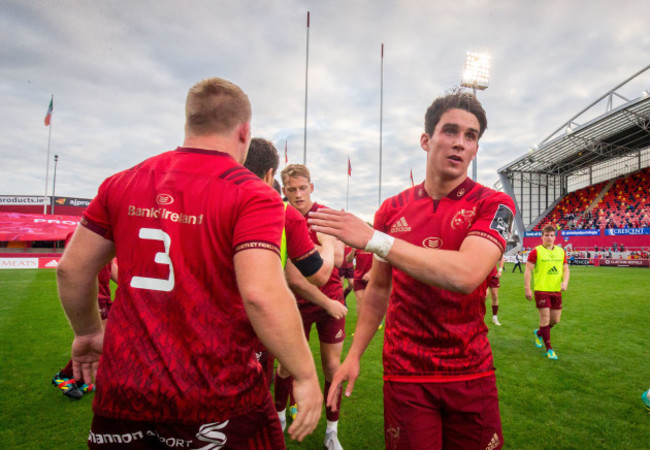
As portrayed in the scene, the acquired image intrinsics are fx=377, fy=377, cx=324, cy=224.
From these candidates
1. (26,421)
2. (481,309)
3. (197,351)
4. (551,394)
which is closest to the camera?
(197,351)

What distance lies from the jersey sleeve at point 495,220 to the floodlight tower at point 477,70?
20271 millimetres

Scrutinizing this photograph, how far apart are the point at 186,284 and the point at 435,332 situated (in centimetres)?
139

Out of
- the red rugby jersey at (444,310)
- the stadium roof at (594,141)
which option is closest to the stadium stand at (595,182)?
the stadium roof at (594,141)

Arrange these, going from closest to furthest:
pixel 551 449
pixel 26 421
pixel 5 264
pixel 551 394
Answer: pixel 551 449 < pixel 26 421 < pixel 551 394 < pixel 5 264

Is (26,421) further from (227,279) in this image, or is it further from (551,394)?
(551,394)

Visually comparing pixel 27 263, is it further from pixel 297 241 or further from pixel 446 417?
pixel 446 417

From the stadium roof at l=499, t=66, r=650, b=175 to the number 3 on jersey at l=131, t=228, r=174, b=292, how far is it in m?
36.5

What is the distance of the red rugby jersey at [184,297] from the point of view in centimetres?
147

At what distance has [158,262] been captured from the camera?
153cm

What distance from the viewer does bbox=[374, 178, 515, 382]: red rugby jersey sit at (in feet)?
6.92

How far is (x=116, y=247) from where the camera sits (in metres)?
1.61

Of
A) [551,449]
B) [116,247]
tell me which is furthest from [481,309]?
[551,449]

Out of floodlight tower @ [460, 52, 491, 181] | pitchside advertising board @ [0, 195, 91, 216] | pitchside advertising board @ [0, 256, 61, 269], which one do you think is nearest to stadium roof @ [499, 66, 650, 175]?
floodlight tower @ [460, 52, 491, 181]

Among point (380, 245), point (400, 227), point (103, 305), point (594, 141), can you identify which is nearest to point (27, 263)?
point (103, 305)
